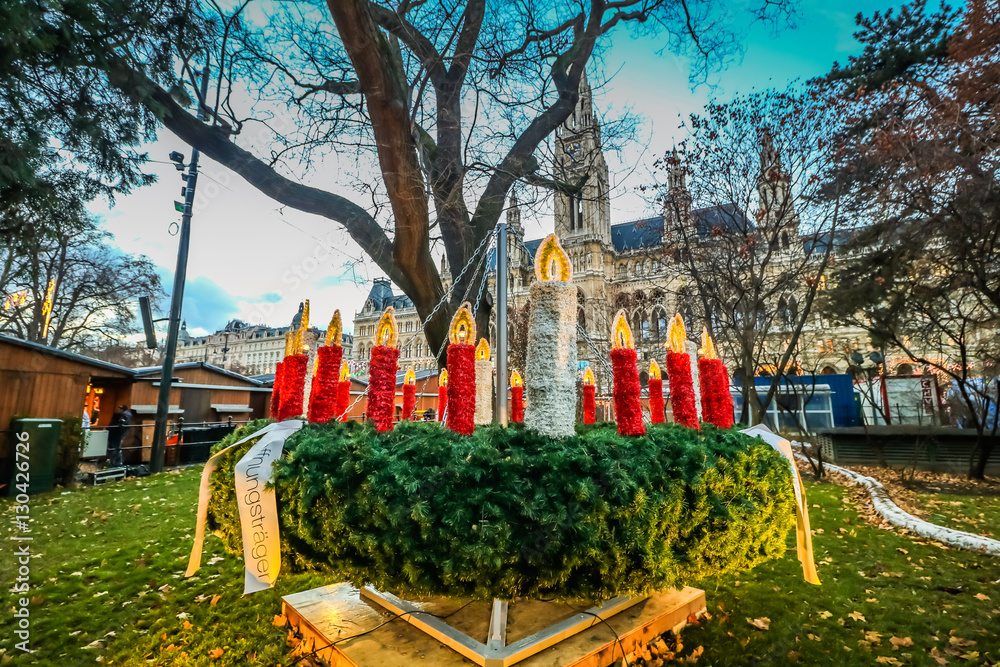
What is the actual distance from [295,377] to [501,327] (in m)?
2.06

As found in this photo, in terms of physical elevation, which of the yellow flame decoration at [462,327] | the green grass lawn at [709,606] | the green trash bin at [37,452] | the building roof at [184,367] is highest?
the building roof at [184,367]

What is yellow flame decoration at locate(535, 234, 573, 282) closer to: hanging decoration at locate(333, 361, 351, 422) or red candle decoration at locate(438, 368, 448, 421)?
hanging decoration at locate(333, 361, 351, 422)

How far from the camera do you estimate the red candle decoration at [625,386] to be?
3145 millimetres

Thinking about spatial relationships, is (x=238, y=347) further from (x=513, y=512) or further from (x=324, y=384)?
(x=513, y=512)

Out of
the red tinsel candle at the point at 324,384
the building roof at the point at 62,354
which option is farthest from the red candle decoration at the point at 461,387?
the building roof at the point at 62,354

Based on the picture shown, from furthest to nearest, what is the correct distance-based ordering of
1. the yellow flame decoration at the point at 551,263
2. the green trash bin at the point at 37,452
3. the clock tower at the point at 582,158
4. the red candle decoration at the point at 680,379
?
the green trash bin at the point at 37,452
the clock tower at the point at 582,158
the red candle decoration at the point at 680,379
the yellow flame decoration at the point at 551,263

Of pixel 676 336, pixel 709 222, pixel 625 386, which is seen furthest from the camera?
pixel 709 222

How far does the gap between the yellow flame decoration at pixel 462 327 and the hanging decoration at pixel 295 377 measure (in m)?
1.52

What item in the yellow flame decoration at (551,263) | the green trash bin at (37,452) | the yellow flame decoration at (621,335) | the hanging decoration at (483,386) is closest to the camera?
the yellow flame decoration at (551,263)

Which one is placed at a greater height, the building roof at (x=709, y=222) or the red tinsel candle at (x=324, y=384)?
the building roof at (x=709, y=222)

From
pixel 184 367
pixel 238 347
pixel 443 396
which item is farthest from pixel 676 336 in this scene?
pixel 238 347

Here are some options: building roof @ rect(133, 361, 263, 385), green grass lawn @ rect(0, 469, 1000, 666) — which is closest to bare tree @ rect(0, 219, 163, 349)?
building roof @ rect(133, 361, 263, 385)

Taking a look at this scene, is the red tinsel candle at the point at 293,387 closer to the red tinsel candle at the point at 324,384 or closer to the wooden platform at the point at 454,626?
the red tinsel candle at the point at 324,384

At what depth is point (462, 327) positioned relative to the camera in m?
3.84
